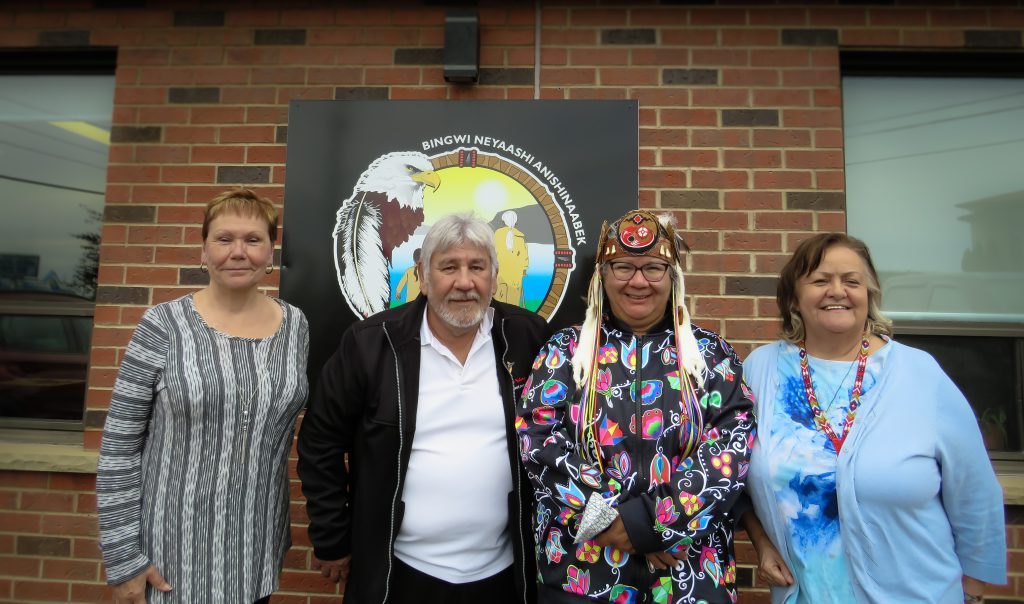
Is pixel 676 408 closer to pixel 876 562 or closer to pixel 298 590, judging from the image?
pixel 876 562

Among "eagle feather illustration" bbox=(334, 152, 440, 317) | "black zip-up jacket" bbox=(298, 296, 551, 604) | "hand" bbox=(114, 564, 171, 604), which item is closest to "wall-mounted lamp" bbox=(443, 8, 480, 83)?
"eagle feather illustration" bbox=(334, 152, 440, 317)

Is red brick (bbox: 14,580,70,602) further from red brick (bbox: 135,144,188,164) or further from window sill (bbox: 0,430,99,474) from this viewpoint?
red brick (bbox: 135,144,188,164)

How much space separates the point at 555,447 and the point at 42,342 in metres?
2.87

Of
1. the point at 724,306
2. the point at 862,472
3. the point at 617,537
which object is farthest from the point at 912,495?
the point at 724,306

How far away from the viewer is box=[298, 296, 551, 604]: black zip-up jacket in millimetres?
1850

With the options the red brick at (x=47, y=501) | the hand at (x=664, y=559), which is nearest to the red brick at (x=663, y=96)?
the hand at (x=664, y=559)

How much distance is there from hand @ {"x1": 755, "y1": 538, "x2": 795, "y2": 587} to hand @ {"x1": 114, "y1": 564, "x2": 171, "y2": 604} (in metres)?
1.78

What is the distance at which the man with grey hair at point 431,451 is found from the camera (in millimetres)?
1840

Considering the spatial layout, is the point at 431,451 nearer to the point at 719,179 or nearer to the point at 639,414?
the point at 639,414

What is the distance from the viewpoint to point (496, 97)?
2.69 metres

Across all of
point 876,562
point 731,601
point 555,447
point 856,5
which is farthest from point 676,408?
point 856,5

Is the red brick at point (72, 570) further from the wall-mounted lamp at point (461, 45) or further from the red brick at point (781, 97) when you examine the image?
the red brick at point (781, 97)

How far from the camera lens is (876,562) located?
161 centimetres

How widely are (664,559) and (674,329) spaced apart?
2.16ft
